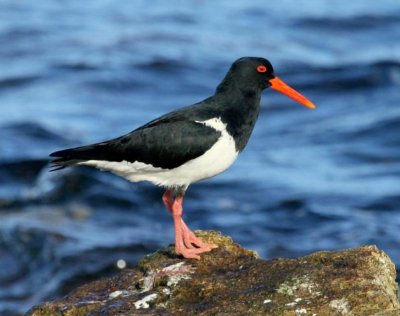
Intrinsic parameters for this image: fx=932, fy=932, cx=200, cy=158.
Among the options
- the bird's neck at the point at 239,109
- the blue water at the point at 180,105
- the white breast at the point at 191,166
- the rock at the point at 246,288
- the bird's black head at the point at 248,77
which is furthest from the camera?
the blue water at the point at 180,105

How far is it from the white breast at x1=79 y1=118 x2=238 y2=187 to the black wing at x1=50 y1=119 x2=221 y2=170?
44 mm

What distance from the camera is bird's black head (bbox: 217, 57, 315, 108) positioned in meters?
8.12

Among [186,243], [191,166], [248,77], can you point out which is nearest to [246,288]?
[186,243]

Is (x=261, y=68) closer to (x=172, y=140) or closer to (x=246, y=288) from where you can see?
(x=172, y=140)

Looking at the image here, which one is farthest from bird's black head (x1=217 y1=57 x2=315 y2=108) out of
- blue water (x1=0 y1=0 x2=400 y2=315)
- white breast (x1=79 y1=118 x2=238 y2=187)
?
blue water (x1=0 y1=0 x2=400 y2=315)

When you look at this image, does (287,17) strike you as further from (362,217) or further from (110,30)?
(362,217)

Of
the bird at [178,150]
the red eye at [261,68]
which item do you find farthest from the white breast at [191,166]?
the red eye at [261,68]

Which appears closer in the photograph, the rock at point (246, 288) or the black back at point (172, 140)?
the rock at point (246, 288)

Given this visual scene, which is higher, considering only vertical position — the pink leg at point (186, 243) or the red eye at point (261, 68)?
the red eye at point (261, 68)

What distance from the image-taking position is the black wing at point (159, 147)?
7621 millimetres

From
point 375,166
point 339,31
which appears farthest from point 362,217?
point 339,31

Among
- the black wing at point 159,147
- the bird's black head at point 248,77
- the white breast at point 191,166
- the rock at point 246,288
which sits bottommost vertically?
the rock at point 246,288

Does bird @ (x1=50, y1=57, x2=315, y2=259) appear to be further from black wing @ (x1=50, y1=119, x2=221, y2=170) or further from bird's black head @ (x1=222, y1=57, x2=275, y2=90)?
bird's black head @ (x1=222, y1=57, x2=275, y2=90)

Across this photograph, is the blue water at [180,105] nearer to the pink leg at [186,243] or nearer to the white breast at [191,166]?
the white breast at [191,166]
